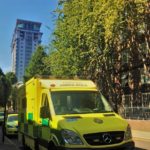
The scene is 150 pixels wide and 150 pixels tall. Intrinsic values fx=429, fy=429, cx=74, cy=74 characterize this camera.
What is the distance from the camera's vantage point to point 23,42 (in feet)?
498

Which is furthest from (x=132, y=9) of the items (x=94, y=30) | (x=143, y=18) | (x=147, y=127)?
(x=147, y=127)

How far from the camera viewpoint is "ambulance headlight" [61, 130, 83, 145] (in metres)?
10.3

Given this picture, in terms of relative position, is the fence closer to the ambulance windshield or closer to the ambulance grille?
the ambulance windshield

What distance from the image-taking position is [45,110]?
1186cm

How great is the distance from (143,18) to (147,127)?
8.49 metres

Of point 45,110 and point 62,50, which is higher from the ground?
point 62,50

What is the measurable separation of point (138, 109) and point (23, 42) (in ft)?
397

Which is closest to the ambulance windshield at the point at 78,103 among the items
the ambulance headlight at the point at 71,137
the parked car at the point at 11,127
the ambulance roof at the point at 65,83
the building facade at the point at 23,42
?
the ambulance roof at the point at 65,83

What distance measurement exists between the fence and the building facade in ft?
371

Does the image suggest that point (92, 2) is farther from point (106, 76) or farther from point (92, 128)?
point (92, 128)

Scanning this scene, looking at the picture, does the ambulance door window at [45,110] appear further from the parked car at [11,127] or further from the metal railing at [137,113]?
the metal railing at [137,113]

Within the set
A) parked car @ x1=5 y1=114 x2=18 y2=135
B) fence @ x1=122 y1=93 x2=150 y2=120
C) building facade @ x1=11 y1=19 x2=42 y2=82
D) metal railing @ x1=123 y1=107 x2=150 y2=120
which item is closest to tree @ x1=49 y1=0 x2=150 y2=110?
fence @ x1=122 y1=93 x2=150 y2=120

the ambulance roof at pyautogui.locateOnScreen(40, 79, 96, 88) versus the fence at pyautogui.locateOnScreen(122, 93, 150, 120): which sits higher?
the ambulance roof at pyautogui.locateOnScreen(40, 79, 96, 88)

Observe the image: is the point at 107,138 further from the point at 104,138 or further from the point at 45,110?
the point at 45,110
